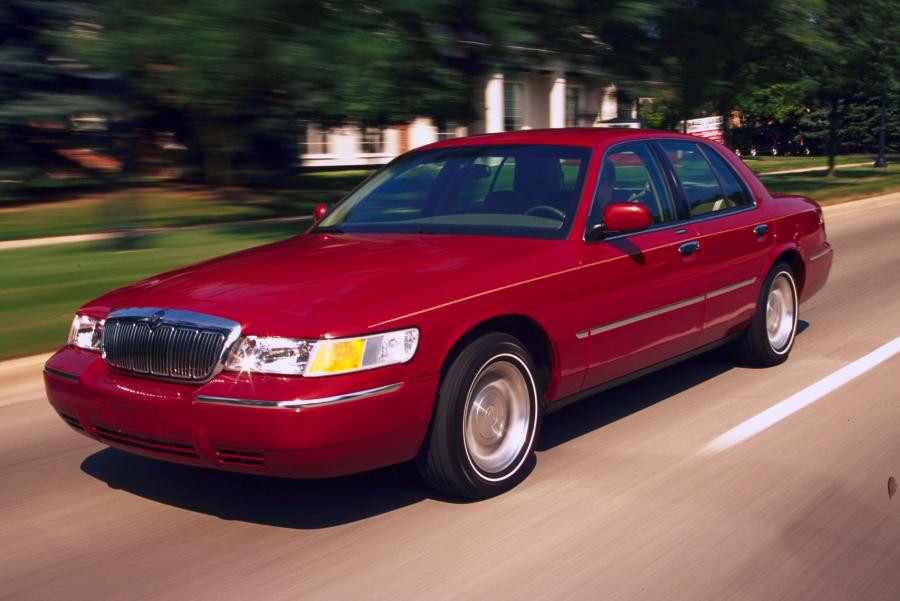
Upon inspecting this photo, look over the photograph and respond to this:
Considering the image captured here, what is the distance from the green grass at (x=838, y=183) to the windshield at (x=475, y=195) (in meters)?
16.1

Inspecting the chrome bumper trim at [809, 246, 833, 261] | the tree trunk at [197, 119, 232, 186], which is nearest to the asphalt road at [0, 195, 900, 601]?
the chrome bumper trim at [809, 246, 833, 261]

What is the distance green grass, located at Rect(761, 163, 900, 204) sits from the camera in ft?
74.3

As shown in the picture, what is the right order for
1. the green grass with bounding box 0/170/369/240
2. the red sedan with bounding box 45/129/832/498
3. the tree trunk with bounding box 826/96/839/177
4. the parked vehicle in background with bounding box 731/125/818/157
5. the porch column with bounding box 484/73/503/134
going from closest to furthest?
the red sedan with bounding box 45/129/832/498
the green grass with bounding box 0/170/369/240
the tree trunk with bounding box 826/96/839/177
the porch column with bounding box 484/73/503/134
the parked vehicle in background with bounding box 731/125/818/157

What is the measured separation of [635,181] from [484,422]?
79.4 inches

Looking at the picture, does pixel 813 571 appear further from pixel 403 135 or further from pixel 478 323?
pixel 403 135

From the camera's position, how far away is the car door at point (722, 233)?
6621mm

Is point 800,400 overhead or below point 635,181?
below

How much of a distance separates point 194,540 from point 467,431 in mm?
1254

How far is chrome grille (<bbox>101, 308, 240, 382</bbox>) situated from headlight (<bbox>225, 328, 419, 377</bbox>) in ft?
0.31

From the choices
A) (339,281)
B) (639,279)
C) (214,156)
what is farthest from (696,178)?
(214,156)

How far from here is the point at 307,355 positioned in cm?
439

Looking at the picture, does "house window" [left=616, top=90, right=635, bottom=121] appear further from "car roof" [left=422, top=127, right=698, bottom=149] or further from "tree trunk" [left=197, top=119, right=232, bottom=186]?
"car roof" [left=422, top=127, right=698, bottom=149]

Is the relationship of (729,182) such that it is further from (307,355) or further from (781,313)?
(307,355)

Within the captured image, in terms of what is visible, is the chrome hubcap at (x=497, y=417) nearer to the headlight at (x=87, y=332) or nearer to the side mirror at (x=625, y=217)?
the side mirror at (x=625, y=217)
